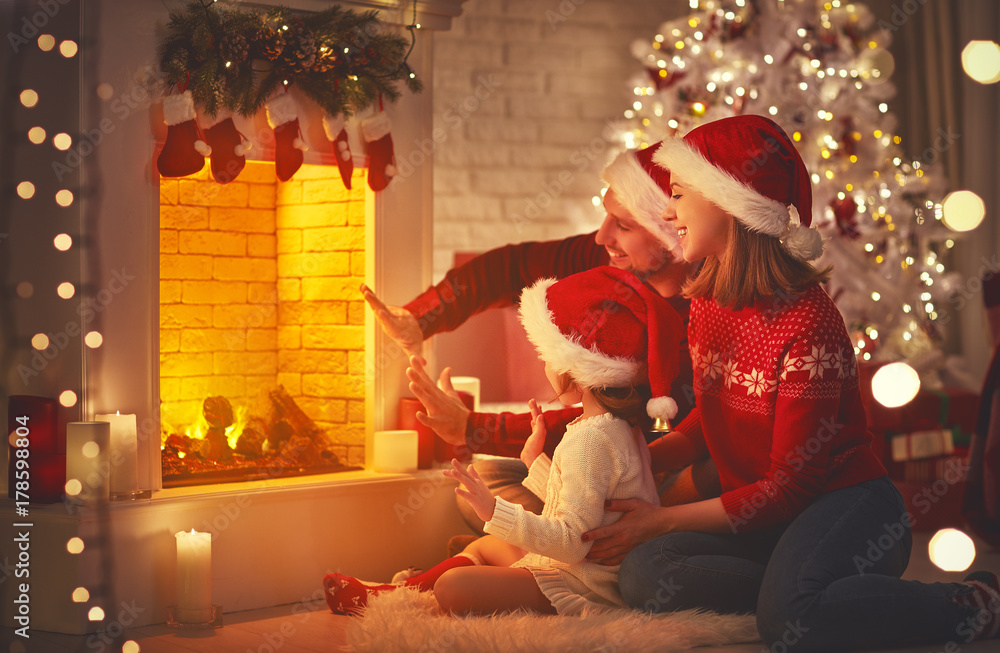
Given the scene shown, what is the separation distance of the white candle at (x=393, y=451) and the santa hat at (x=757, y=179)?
124 centimetres

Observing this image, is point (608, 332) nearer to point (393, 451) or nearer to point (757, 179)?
point (757, 179)

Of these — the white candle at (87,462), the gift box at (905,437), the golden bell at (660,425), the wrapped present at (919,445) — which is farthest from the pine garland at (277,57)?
the wrapped present at (919,445)

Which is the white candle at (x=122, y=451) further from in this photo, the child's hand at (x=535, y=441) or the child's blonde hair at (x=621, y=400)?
the child's blonde hair at (x=621, y=400)

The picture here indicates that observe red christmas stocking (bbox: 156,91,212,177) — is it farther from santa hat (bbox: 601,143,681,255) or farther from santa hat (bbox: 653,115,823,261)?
santa hat (bbox: 653,115,823,261)

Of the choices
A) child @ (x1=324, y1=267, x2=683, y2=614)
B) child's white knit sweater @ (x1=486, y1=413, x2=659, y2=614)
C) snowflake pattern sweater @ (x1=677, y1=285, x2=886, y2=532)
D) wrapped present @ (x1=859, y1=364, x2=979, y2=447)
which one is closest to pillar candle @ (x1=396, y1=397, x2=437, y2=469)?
child @ (x1=324, y1=267, x2=683, y2=614)

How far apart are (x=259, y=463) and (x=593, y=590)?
1.20 metres

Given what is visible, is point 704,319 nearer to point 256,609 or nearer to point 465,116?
point 256,609

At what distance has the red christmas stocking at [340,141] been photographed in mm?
3207

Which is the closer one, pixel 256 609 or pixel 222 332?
pixel 256 609

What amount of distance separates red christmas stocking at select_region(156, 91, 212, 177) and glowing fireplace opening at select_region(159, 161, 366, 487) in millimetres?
490

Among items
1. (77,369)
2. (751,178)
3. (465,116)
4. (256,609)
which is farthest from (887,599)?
(465,116)

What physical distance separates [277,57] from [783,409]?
A: 5.56 feet

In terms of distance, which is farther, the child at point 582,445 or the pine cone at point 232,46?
the pine cone at point 232,46

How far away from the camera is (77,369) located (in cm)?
284
